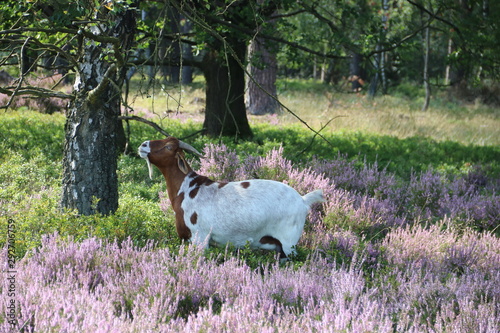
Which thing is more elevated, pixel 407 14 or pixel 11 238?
pixel 407 14

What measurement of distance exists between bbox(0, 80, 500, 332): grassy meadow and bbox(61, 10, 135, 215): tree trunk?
0.30 m

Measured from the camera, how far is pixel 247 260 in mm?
4879

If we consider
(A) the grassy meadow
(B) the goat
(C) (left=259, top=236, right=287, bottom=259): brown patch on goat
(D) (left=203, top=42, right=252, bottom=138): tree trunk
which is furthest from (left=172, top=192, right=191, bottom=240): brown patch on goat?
(D) (left=203, top=42, right=252, bottom=138): tree trunk

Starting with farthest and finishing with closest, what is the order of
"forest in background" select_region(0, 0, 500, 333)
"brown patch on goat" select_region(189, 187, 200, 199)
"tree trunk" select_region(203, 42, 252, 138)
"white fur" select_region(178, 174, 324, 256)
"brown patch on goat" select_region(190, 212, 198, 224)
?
"tree trunk" select_region(203, 42, 252, 138) → "brown patch on goat" select_region(189, 187, 200, 199) → "brown patch on goat" select_region(190, 212, 198, 224) → "white fur" select_region(178, 174, 324, 256) → "forest in background" select_region(0, 0, 500, 333)

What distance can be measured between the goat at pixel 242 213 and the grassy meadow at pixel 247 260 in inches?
7.9

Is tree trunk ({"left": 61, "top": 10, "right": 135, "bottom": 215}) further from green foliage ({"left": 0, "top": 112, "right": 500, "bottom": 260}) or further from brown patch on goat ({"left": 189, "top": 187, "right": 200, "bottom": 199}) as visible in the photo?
Answer: brown patch on goat ({"left": 189, "top": 187, "right": 200, "bottom": 199})

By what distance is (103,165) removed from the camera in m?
5.60

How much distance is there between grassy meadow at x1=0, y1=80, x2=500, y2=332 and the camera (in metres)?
3.26

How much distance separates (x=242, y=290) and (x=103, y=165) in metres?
2.66

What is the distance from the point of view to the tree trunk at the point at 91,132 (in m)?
5.46

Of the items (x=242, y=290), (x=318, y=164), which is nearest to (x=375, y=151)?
(x=318, y=164)

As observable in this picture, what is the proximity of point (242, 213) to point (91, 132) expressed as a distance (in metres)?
1.98

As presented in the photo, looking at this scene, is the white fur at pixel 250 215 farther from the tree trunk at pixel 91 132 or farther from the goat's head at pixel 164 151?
the tree trunk at pixel 91 132

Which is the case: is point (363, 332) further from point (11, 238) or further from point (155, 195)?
point (155, 195)
